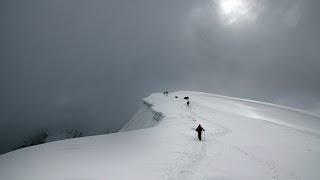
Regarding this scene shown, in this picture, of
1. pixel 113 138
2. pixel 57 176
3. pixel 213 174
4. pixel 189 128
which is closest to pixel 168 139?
pixel 113 138

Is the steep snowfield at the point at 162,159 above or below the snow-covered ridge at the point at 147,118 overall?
above

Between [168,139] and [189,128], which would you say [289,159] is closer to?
[168,139]

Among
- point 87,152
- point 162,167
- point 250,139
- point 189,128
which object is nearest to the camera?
point 162,167

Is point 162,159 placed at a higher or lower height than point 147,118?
higher

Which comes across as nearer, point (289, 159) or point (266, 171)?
point (266, 171)

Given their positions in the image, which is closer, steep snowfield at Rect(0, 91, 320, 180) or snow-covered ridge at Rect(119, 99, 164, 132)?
steep snowfield at Rect(0, 91, 320, 180)

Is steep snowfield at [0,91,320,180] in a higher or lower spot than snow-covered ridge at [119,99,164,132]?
higher

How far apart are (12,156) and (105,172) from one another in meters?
8.54

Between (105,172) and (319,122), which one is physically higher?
(105,172)

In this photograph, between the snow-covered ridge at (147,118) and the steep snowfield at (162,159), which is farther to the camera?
the snow-covered ridge at (147,118)

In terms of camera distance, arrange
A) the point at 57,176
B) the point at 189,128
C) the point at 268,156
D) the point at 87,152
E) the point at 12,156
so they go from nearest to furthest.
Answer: the point at 57,176, the point at 12,156, the point at 87,152, the point at 268,156, the point at 189,128

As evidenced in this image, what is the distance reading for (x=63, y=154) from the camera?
20109 mm

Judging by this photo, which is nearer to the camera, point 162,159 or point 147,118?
point 162,159

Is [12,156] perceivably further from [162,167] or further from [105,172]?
[162,167]
